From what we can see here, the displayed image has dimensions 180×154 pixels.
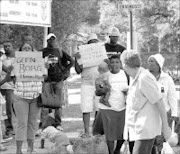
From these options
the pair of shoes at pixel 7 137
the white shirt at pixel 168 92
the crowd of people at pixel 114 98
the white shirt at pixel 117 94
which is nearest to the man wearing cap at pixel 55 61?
the crowd of people at pixel 114 98

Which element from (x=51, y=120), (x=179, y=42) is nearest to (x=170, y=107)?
(x=51, y=120)

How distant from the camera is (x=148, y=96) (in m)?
5.59

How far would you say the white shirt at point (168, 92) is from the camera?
24.3 feet

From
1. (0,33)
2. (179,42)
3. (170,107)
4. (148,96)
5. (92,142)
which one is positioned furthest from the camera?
(179,42)

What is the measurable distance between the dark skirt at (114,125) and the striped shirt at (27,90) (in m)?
1.16

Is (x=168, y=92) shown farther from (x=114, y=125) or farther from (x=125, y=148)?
(x=125, y=148)

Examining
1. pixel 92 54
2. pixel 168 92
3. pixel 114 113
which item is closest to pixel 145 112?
pixel 168 92

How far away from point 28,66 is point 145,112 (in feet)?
10.4

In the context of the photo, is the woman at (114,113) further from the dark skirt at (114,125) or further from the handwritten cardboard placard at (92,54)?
the handwritten cardboard placard at (92,54)

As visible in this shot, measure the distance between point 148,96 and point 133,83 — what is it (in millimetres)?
319

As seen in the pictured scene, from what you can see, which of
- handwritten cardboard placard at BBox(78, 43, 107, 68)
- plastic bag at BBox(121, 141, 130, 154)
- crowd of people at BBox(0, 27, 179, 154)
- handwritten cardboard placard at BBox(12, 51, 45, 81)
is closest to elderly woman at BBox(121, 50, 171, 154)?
crowd of people at BBox(0, 27, 179, 154)

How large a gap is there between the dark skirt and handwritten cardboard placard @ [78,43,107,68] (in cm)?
163

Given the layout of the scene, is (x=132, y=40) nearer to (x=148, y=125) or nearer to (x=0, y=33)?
(x=148, y=125)

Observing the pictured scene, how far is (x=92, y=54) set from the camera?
916 centimetres
